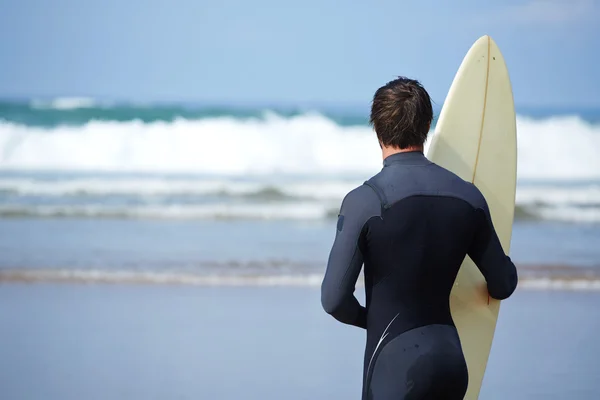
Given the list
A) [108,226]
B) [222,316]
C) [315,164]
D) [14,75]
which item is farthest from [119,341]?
[14,75]

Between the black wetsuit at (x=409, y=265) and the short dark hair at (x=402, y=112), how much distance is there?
0.14 ft

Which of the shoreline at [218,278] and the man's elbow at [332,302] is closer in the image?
the man's elbow at [332,302]

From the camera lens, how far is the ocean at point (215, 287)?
340 centimetres

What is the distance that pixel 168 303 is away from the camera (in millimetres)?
4551

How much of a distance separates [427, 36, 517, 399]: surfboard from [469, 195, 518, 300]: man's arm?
0.80ft

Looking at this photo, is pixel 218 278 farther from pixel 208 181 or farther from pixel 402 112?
pixel 208 181

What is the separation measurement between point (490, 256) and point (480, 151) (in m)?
0.53

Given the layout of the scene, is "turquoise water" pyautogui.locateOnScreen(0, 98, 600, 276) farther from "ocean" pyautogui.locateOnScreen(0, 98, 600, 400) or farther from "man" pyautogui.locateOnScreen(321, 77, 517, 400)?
"man" pyautogui.locateOnScreen(321, 77, 517, 400)

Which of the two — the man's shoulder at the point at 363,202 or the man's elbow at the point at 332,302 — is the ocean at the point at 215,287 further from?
the man's shoulder at the point at 363,202

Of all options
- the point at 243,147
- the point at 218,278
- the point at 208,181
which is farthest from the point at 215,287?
the point at 243,147

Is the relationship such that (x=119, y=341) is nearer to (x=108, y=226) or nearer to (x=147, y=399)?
(x=147, y=399)

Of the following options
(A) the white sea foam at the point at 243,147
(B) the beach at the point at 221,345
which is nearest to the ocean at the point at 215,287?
(B) the beach at the point at 221,345

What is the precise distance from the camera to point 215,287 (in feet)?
16.2

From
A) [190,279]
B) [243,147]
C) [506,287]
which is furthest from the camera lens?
[243,147]
